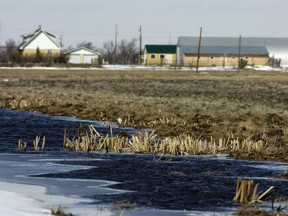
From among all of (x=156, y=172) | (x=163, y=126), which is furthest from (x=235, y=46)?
(x=156, y=172)

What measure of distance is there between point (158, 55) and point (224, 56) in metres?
15.1

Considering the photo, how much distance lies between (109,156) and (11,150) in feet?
10.2

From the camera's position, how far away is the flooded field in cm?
1284

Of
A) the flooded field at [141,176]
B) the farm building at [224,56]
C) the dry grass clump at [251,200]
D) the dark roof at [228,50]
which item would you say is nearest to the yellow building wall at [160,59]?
the dark roof at [228,50]

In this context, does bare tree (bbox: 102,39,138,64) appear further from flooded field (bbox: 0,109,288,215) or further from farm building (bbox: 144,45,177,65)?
flooded field (bbox: 0,109,288,215)

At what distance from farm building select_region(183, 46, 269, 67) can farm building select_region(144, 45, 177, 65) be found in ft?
19.0

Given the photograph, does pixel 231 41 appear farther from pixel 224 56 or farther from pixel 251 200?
pixel 251 200

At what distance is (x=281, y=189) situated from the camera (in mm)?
14172

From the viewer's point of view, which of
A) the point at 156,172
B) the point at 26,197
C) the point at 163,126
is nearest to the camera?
the point at 26,197

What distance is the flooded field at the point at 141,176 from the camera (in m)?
12.8

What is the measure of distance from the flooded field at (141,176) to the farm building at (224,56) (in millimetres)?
115852

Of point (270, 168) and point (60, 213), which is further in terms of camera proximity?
point (270, 168)

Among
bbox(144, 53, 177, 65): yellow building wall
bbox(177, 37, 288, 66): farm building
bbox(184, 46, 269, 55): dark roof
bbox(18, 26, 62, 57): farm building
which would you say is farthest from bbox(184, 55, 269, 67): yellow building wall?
bbox(18, 26, 62, 57): farm building

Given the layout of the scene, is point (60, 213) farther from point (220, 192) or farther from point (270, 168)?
point (270, 168)
